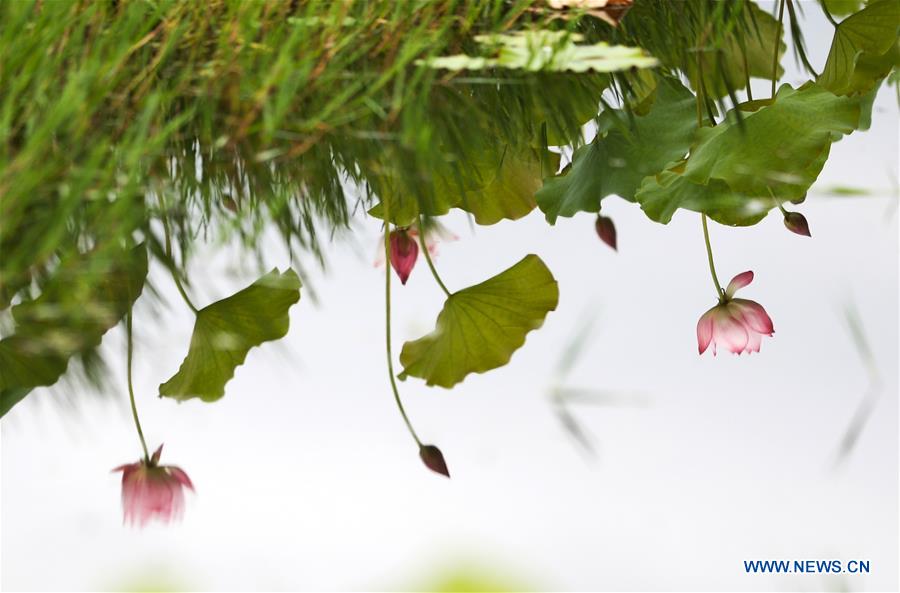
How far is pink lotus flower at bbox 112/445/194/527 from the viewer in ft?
2.55

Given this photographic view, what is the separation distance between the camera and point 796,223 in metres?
0.86

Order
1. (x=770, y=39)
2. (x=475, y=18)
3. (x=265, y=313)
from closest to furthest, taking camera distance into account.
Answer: (x=475, y=18)
(x=265, y=313)
(x=770, y=39)

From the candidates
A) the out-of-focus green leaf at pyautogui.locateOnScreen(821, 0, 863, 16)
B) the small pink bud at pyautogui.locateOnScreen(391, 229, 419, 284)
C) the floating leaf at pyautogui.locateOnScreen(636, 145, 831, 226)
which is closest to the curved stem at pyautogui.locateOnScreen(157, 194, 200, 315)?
the small pink bud at pyautogui.locateOnScreen(391, 229, 419, 284)

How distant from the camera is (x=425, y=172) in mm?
620

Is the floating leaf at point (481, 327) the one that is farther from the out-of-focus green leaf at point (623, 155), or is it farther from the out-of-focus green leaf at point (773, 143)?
the out-of-focus green leaf at point (773, 143)

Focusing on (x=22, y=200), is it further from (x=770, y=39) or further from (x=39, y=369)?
(x=770, y=39)

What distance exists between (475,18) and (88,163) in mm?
287

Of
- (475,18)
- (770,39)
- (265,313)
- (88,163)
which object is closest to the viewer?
(88,163)

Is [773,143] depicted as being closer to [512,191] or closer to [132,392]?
[512,191]

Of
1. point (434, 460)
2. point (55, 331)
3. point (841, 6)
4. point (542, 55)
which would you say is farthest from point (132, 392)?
point (841, 6)

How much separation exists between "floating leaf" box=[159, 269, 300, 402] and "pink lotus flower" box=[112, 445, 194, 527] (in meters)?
0.08

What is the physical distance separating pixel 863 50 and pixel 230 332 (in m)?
0.61

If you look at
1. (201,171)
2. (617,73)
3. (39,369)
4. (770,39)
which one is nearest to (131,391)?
(39,369)

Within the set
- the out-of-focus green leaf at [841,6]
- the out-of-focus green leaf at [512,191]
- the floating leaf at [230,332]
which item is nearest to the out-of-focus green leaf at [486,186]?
the out-of-focus green leaf at [512,191]
